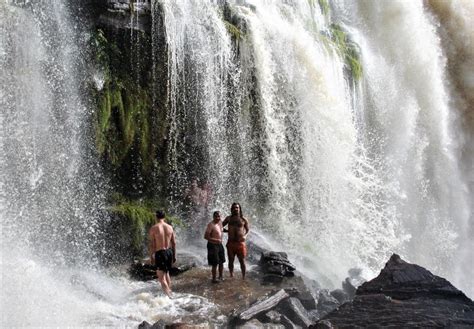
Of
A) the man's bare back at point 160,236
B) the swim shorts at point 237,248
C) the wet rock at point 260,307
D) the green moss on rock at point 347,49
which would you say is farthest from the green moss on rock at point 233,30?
the wet rock at point 260,307

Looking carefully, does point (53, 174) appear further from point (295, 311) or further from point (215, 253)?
point (295, 311)

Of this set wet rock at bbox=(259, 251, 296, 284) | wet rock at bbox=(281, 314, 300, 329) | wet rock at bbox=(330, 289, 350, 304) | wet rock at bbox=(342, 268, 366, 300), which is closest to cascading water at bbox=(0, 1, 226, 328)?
wet rock at bbox=(281, 314, 300, 329)

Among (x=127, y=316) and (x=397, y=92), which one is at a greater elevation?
(x=397, y=92)

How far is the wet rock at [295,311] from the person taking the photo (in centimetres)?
746

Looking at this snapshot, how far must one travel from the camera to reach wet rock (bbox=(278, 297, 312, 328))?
24.5ft

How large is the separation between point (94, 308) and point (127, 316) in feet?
1.83

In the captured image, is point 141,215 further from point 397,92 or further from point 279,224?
point 397,92

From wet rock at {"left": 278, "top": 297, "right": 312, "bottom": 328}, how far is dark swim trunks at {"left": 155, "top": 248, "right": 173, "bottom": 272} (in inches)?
74.7

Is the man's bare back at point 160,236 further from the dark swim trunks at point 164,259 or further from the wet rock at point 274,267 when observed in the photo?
the wet rock at point 274,267

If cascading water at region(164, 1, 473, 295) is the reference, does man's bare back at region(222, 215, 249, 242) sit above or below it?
below

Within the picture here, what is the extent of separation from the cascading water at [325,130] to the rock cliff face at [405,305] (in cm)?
423

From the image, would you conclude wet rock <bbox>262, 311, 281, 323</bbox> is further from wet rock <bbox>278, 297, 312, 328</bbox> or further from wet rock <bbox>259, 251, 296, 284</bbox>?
wet rock <bbox>259, 251, 296, 284</bbox>

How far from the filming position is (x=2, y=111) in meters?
9.58

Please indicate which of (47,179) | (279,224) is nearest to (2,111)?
(47,179)
